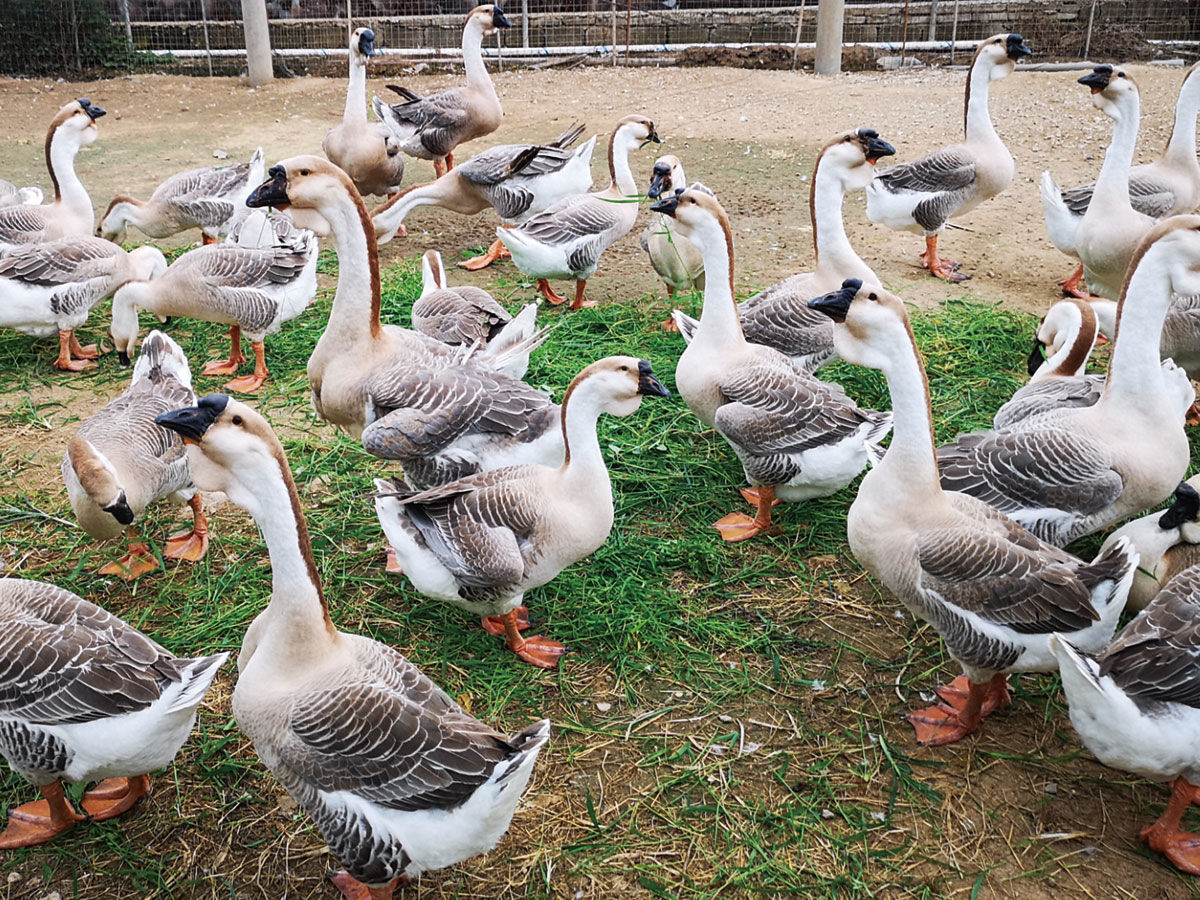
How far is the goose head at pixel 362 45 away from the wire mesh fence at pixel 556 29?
6.75m

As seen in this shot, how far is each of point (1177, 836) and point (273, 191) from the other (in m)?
4.31

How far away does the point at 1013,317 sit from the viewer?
6.68 m

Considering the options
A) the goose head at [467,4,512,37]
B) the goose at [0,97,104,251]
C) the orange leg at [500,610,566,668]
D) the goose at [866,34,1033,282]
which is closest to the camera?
the orange leg at [500,610,566,668]

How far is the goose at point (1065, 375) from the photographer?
15.1 feet

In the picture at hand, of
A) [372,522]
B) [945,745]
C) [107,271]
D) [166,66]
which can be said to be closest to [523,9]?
[166,66]

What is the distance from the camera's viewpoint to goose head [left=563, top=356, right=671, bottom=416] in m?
3.70

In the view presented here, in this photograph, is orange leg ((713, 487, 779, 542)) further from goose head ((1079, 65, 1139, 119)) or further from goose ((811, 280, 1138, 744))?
goose head ((1079, 65, 1139, 119))

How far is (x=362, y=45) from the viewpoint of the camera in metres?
8.74

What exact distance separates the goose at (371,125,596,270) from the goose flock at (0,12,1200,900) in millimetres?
1050

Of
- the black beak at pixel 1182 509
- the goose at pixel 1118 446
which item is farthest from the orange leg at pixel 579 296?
the black beak at pixel 1182 509

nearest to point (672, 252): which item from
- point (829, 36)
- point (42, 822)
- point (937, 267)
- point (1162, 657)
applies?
point (937, 267)

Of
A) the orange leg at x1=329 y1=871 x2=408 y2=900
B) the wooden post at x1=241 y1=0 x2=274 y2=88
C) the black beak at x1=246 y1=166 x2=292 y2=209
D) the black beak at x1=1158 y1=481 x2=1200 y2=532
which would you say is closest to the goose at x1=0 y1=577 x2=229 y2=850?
the orange leg at x1=329 y1=871 x2=408 y2=900

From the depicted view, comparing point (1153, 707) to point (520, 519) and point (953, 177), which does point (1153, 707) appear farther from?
point (953, 177)

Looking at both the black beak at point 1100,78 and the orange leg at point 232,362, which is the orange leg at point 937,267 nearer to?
the black beak at point 1100,78
